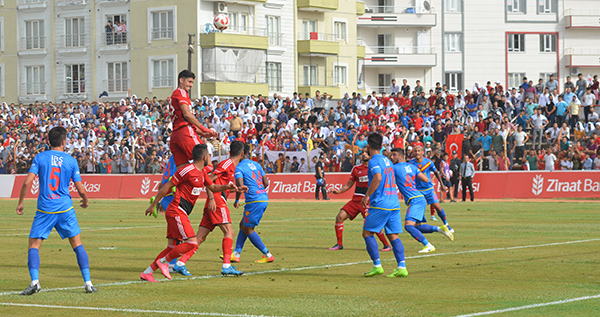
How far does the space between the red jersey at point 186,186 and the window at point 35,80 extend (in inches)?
2229

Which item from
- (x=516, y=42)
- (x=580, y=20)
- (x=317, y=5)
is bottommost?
(x=516, y=42)

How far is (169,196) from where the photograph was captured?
13500mm

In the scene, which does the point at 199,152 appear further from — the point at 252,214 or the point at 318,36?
the point at 318,36

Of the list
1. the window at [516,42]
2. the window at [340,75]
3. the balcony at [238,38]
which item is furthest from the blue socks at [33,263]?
the window at [516,42]

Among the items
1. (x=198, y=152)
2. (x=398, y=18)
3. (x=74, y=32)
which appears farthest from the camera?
(x=398, y=18)

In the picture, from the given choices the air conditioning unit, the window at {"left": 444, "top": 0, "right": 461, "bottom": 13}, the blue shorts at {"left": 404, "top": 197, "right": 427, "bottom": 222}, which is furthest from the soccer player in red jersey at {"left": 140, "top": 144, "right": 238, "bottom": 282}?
the window at {"left": 444, "top": 0, "right": 461, "bottom": 13}

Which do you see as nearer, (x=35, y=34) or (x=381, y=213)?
(x=381, y=213)

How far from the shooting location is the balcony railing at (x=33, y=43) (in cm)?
6612

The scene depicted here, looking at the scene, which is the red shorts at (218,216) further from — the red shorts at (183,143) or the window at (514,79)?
the window at (514,79)

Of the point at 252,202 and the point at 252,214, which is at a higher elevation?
the point at 252,202

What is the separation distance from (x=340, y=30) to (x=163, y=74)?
17.3 meters

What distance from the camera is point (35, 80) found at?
66625mm

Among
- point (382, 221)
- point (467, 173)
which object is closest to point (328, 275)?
point (382, 221)

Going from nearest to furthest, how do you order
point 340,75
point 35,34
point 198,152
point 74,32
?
point 198,152
point 74,32
point 35,34
point 340,75
